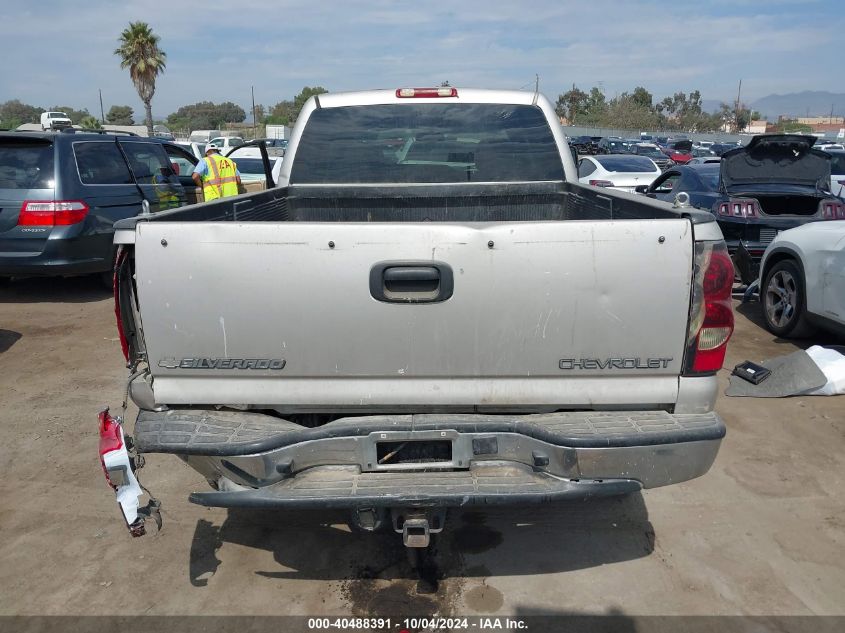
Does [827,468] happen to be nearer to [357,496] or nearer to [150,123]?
[357,496]

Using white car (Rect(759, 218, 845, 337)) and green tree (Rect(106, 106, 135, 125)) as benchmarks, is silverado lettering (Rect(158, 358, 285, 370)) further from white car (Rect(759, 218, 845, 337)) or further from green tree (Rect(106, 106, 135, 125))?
green tree (Rect(106, 106, 135, 125))

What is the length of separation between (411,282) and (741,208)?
269 inches

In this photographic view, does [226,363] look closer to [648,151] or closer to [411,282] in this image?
[411,282]

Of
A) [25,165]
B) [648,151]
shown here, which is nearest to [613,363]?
[25,165]

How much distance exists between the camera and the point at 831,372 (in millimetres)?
5367

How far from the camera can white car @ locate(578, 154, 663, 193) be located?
14.0 meters

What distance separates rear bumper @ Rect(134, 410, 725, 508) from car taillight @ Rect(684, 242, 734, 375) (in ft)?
0.81

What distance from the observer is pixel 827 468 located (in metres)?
4.24

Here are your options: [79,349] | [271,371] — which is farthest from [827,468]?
[79,349]

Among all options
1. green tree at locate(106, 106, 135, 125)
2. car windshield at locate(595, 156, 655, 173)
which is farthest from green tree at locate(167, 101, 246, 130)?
car windshield at locate(595, 156, 655, 173)

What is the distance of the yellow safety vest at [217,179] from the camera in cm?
1096

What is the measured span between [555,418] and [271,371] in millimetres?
1148

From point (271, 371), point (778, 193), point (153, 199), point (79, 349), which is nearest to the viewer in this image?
point (271, 371)

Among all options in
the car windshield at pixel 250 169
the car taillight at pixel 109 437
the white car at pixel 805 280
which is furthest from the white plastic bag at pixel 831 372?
the car windshield at pixel 250 169
